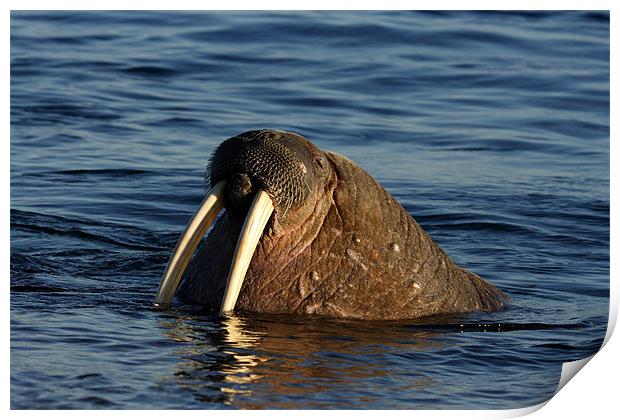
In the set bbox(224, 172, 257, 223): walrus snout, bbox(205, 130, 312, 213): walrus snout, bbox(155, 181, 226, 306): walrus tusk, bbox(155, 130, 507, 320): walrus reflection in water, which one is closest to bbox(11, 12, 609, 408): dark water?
bbox(155, 130, 507, 320): walrus reflection in water

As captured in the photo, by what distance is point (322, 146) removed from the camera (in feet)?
51.4

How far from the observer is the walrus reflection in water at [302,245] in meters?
7.71

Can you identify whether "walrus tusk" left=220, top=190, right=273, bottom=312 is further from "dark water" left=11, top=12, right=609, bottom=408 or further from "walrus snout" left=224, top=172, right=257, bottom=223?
"dark water" left=11, top=12, right=609, bottom=408

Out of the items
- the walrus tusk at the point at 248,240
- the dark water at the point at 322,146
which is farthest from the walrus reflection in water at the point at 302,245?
the dark water at the point at 322,146

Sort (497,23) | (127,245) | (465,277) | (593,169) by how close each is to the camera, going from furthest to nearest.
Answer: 1. (497,23)
2. (593,169)
3. (127,245)
4. (465,277)

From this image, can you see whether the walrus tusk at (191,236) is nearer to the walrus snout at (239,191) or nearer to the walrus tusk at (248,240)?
the walrus snout at (239,191)

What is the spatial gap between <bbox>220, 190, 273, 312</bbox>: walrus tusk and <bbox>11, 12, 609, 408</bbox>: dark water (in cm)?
34

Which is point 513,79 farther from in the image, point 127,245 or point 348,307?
point 348,307

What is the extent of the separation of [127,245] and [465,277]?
3.57 meters

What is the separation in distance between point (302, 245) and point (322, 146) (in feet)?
24.7

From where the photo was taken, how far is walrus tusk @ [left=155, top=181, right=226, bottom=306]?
25.4ft

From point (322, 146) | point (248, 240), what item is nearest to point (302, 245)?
point (248, 240)

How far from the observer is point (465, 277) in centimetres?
905
